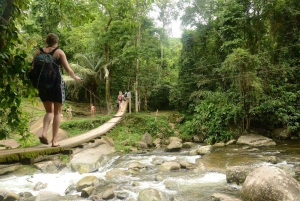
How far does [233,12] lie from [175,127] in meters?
7.14

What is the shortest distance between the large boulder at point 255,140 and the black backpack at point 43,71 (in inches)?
423

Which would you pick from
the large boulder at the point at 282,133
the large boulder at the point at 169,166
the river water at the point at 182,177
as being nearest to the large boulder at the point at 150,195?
the river water at the point at 182,177

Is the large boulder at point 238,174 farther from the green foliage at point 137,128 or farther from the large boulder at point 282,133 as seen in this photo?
the large boulder at point 282,133

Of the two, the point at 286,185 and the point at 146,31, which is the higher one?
the point at 146,31

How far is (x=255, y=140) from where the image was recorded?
11453 millimetres

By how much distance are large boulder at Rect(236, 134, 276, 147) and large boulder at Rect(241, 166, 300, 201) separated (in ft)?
19.8

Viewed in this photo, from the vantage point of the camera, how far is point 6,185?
7.37 meters

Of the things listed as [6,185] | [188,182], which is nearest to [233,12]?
[188,182]

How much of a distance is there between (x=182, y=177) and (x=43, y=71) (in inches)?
250

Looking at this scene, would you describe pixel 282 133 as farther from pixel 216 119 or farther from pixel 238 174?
pixel 238 174

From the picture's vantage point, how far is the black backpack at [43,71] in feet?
7.14

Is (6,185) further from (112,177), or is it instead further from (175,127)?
(175,127)

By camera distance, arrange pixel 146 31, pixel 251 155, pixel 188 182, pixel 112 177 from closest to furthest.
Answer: pixel 188 182 → pixel 112 177 → pixel 251 155 → pixel 146 31

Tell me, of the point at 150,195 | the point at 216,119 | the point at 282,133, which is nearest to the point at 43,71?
the point at 150,195
